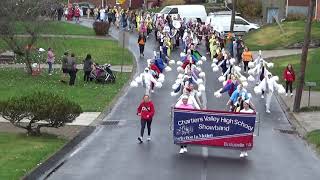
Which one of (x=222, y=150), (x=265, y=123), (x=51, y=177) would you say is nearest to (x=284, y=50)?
(x=265, y=123)

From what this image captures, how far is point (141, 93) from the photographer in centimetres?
3056

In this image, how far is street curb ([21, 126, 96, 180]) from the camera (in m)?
16.1

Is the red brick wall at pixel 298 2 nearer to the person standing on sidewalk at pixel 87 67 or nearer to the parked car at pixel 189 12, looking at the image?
the parked car at pixel 189 12

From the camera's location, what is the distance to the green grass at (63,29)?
116 ft

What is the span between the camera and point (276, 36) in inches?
1934

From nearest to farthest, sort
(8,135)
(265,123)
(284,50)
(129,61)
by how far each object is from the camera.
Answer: (8,135)
(265,123)
(129,61)
(284,50)

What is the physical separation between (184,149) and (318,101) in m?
11.3

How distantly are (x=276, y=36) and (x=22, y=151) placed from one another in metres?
33.3

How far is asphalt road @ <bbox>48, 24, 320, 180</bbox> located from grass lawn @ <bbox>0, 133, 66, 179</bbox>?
60cm

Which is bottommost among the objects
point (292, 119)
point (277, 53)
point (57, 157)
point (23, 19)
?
point (277, 53)

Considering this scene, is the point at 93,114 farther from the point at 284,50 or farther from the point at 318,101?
the point at 284,50

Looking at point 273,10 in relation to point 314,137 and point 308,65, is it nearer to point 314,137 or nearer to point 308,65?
point 308,65

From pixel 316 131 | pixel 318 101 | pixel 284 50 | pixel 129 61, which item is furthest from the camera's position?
pixel 284 50

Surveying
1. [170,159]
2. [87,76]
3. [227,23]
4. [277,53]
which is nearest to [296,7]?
[227,23]
